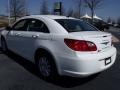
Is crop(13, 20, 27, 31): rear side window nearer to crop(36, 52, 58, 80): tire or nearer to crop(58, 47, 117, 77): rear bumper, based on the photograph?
crop(36, 52, 58, 80): tire

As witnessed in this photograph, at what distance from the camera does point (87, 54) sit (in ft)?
15.5

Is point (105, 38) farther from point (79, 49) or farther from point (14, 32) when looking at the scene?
point (14, 32)

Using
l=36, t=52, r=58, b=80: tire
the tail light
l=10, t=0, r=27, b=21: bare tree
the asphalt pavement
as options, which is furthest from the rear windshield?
l=10, t=0, r=27, b=21: bare tree

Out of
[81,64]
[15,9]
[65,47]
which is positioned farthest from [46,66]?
[15,9]

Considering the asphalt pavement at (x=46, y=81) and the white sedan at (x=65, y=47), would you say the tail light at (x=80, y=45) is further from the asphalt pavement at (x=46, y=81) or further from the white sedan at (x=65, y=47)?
the asphalt pavement at (x=46, y=81)

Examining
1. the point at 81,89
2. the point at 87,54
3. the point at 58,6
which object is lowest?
the point at 81,89

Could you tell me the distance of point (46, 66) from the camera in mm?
5473

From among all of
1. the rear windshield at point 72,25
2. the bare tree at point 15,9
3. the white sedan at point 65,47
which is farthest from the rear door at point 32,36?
the bare tree at point 15,9

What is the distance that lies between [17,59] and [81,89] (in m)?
3.33

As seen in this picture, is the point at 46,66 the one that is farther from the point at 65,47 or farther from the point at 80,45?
the point at 80,45

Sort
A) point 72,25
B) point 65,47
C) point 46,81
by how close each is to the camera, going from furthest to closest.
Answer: point 72,25 → point 46,81 → point 65,47

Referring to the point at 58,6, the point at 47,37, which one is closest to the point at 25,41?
the point at 47,37

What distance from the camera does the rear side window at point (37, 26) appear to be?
5.61 metres

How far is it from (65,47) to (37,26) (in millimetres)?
1445
